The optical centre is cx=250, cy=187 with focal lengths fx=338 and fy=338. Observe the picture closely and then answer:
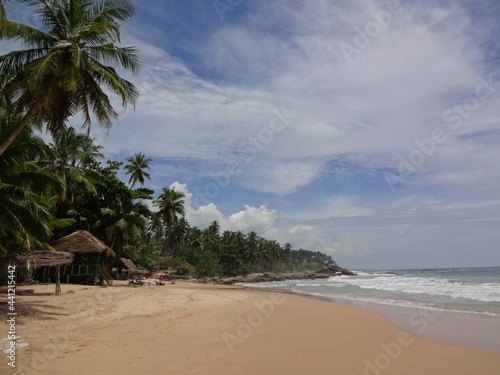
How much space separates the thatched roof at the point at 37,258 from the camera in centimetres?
1134

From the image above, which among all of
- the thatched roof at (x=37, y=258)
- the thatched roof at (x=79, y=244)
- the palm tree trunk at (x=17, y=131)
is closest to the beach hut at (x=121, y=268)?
the thatched roof at (x=79, y=244)

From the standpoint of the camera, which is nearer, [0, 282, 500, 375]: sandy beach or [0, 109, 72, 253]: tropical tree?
[0, 282, 500, 375]: sandy beach

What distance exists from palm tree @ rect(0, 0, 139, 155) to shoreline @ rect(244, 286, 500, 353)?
11.1 meters

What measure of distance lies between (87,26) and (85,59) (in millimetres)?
1031

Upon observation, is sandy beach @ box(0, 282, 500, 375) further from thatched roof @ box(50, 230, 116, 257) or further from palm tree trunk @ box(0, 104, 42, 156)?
thatched roof @ box(50, 230, 116, 257)

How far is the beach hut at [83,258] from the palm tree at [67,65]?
32.6ft

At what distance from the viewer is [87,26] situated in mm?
9312

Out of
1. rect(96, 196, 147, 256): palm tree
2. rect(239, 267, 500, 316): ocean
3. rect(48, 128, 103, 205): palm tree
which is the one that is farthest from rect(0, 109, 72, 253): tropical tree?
rect(239, 267, 500, 316): ocean

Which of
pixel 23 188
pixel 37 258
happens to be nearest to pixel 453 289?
pixel 37 258

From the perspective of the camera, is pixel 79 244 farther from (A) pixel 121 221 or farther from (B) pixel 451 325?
(B) pixel 451 325

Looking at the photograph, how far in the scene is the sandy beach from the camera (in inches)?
236

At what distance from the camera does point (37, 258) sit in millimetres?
11672

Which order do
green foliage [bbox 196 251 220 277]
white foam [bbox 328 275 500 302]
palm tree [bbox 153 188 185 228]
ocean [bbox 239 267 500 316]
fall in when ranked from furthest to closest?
green foliage [bbox 196 251 220 277]
palm tree [bbox 153 188 185 228]
white foam [bbox 328 275 500 302]
ocean [bbox 239 267 500 316]

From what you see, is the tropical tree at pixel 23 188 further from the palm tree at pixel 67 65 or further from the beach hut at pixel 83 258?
the beach hut at pixel 83 258
